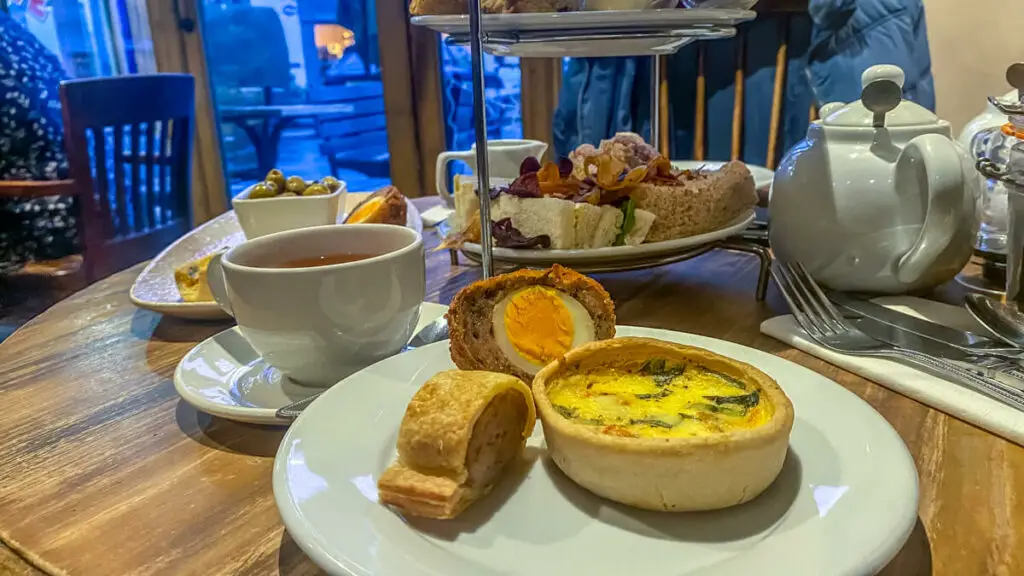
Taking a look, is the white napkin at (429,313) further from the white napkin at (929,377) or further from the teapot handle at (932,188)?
the teapot handle at (932,188)

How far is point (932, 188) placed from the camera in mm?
1049

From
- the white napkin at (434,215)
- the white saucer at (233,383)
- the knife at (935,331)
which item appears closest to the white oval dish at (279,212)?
the white napkin at (434,215)

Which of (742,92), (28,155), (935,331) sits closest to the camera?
(935,331)

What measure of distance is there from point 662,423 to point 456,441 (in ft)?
0.65

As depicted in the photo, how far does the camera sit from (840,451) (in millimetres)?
653

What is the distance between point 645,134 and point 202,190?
2757 mm

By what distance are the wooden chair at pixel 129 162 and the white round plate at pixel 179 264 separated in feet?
4.85

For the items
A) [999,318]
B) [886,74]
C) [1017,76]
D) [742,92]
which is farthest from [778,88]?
[999,318]

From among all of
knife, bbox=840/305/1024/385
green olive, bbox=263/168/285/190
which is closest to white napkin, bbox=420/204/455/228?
green olive, bbox=263/168/285/190

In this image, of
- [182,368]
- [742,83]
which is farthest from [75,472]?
[742,83]

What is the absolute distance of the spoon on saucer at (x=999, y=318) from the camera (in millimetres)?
931

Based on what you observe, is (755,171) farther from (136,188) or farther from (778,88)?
(136,188)

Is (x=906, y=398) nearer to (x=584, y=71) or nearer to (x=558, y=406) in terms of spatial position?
(x=558, y=406)

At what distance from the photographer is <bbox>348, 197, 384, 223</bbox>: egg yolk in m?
1.57
